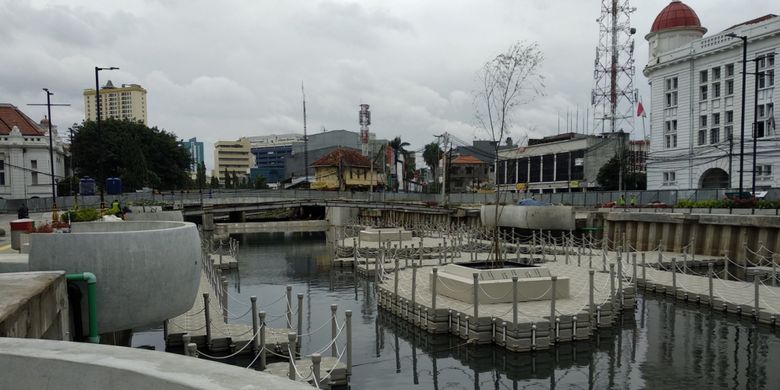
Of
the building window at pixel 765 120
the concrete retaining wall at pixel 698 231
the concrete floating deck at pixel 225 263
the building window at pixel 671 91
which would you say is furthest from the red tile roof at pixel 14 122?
the building window at pixel 765 120

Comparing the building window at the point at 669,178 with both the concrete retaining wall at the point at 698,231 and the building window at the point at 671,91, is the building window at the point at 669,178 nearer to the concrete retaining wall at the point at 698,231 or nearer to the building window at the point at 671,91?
the building window at the point at 671,91

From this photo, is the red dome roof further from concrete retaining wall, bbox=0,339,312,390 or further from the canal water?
concrete retaining wall, bbox=0,339,312,390

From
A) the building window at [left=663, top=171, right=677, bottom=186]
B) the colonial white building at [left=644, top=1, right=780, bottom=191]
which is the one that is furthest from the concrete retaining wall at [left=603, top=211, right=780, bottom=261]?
the building window at [left=663, top=171, right=677, bottom=186]

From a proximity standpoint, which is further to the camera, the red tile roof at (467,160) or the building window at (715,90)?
the red tile roof at (467,160)

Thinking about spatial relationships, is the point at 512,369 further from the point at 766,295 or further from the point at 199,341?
the point at 766,295

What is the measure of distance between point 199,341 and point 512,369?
29.2 feet

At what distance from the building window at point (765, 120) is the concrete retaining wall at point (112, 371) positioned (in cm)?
6122

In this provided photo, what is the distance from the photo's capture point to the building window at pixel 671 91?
212ft

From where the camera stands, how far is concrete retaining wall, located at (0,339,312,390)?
13.1 ft

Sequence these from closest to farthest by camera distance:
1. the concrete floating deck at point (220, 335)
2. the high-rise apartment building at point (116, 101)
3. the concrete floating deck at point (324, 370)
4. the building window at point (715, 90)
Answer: the concrete floating deck at point (324, 370) < the concrete floating deck at point (220, 335) < the building window at point (715, 90) < the high-rise apartment building at point (116, 101)

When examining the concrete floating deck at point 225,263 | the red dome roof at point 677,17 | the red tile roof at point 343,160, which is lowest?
the concrete floating deck at point 225,263

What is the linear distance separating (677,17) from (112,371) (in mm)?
72882

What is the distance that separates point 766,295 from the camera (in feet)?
72.0

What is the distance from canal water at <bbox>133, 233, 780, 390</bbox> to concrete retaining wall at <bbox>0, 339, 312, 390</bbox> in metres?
10.6
